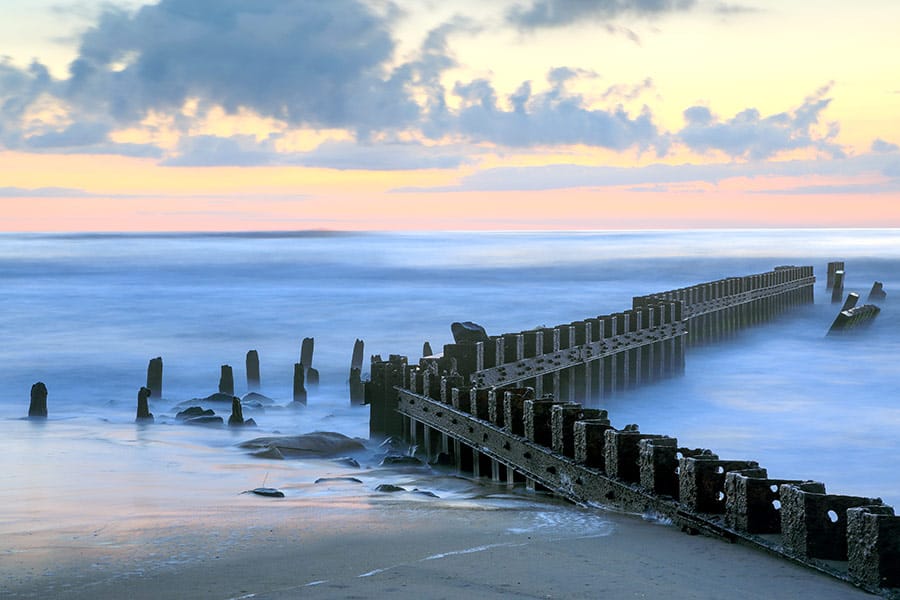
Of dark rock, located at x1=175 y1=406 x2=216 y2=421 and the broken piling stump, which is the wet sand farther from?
the broken piling stump

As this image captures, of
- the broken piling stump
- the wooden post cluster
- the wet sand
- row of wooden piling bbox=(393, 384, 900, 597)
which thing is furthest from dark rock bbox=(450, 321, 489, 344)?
the broken piling stump

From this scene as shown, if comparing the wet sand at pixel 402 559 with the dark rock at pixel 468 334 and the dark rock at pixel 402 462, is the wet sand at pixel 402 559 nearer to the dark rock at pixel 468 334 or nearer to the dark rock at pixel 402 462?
the dark rock at pixel 402 462

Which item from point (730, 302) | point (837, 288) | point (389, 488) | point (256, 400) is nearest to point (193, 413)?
point (256, 400)

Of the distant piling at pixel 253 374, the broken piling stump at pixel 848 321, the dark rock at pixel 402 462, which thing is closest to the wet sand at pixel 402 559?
the dark rock at pixel 402 462

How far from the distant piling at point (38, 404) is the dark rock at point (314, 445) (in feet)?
17.5

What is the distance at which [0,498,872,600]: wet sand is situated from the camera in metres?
5.59

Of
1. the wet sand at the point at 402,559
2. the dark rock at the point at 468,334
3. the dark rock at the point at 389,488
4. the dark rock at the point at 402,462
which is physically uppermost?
the dark rock at the point at 468,334

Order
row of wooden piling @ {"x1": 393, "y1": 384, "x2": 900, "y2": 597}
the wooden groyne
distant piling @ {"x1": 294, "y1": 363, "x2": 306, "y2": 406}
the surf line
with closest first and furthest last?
row of wooden piling @ {"x1": 393, "y1": 384, "x2": 900, "y2": 597} < the wooden groyne < the surf line < distant piling @ {"x1": 294, "y1": 363, "x2": 306, "y2": 406}

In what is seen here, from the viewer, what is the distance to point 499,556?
634 centimetres

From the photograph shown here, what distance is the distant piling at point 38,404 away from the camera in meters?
16.8

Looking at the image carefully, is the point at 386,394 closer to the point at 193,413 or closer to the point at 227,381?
the point at 193,413

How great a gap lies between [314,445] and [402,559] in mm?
6422

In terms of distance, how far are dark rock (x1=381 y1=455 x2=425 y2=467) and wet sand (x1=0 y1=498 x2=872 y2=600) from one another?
2.91 metres

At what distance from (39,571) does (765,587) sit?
13.6 ft
